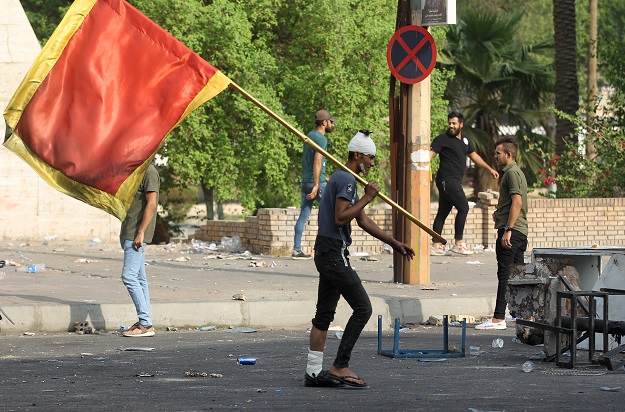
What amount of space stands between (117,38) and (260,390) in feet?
12.9

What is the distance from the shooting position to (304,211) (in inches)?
659

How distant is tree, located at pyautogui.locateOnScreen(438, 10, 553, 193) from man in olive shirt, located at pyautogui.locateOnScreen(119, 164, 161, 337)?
67.7 ft

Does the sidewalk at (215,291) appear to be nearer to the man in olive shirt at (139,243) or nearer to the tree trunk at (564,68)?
the man in olive shirt at (139,243)

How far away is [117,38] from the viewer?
1059cm

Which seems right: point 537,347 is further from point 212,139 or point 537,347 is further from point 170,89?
point 212,139

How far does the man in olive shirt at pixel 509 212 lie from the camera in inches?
422

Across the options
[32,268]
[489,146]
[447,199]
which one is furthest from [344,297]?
[489,146]

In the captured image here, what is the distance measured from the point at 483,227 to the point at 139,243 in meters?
9.85

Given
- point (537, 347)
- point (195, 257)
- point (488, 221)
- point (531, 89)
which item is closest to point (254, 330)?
point (537, 347)

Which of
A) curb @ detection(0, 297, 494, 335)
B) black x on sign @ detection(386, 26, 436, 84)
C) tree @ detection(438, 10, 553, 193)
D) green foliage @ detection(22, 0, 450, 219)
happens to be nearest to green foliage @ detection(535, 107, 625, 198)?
green foliage @ detection(22, 0, 450, 219)

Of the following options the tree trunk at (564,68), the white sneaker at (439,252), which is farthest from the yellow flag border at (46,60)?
the tree trunk at (564,68)

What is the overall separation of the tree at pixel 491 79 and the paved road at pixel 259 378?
829 inches

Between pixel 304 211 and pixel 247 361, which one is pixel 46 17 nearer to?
pixel 304 211

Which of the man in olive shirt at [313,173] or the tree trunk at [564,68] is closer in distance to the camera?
the man in olive shirt at [313,173]
